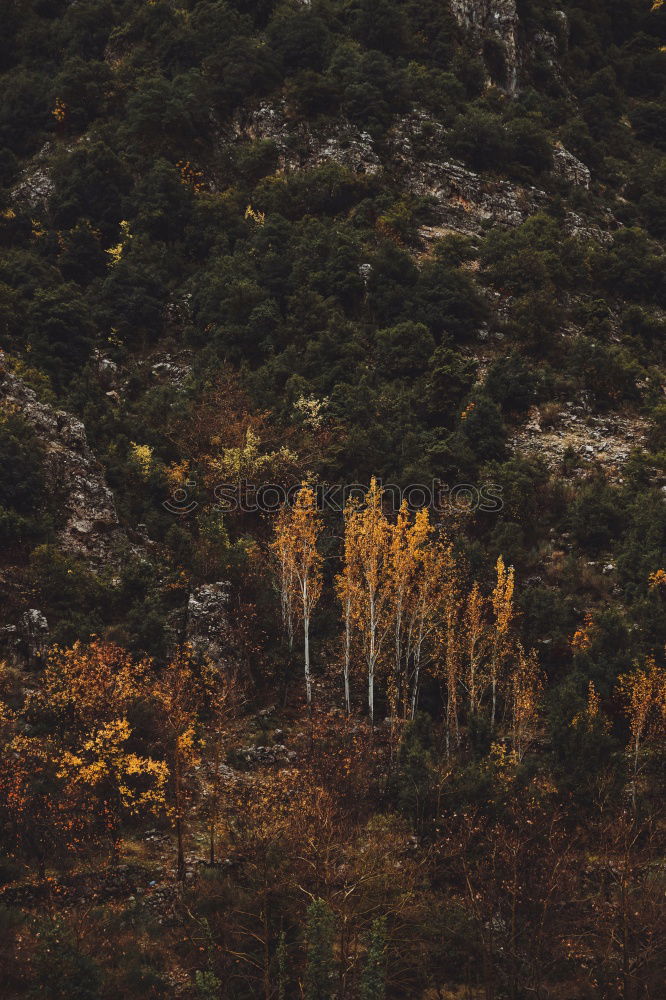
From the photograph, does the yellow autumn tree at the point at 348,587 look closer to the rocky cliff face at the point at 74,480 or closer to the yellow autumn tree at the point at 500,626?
the yellow autumn tree at the point at 500,626

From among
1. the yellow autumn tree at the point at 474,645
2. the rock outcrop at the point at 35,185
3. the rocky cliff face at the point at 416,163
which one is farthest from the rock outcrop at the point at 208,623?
the rock outcrop at the point at 35,185

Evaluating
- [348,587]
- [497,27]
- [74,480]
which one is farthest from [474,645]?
[497,27]

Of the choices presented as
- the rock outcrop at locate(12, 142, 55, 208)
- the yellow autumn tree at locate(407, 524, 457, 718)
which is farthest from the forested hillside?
the rock outcrop at locate(12, 142, 55, 208)

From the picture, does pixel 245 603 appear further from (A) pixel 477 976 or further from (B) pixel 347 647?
(A) pixel 477 976

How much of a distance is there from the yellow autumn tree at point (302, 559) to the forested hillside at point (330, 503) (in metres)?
0.22

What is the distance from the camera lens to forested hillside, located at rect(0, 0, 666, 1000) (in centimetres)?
1841

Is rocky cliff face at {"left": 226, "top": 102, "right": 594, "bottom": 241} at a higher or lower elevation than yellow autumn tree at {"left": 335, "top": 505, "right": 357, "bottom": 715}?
higher

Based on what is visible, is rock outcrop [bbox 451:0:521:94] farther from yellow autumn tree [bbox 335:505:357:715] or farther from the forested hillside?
yellow autumn tree [bbox 335:505:357:715]

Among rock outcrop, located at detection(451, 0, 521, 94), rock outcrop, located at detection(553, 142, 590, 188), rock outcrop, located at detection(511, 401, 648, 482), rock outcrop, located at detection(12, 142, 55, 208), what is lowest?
rock outcrop, located at detection(511, 401, 648, 482)

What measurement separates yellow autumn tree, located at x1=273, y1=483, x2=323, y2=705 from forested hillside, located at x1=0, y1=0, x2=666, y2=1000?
224 millimetres

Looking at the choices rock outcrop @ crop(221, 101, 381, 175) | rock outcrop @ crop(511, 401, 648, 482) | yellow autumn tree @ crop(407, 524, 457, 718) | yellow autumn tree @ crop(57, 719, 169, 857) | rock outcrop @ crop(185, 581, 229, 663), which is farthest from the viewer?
rock outcrop @ crop(221, 101, 381, 175)

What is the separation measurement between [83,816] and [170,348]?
123 ft

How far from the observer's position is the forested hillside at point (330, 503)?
18.4 metres

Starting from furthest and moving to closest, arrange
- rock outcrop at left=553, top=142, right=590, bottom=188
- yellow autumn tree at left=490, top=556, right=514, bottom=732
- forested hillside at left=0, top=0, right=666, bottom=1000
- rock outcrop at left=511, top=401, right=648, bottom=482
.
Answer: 1. rock outcrop at left=553, top=142, right=590, bottom=188
2. rock outcrop at left=511, top=401, right=648, bottom=482
3. yellow autumn tree at left=490, top=556, right=514, bottom=732
4. forested hillside at left=0, top=0, right=666, bottom=1000
